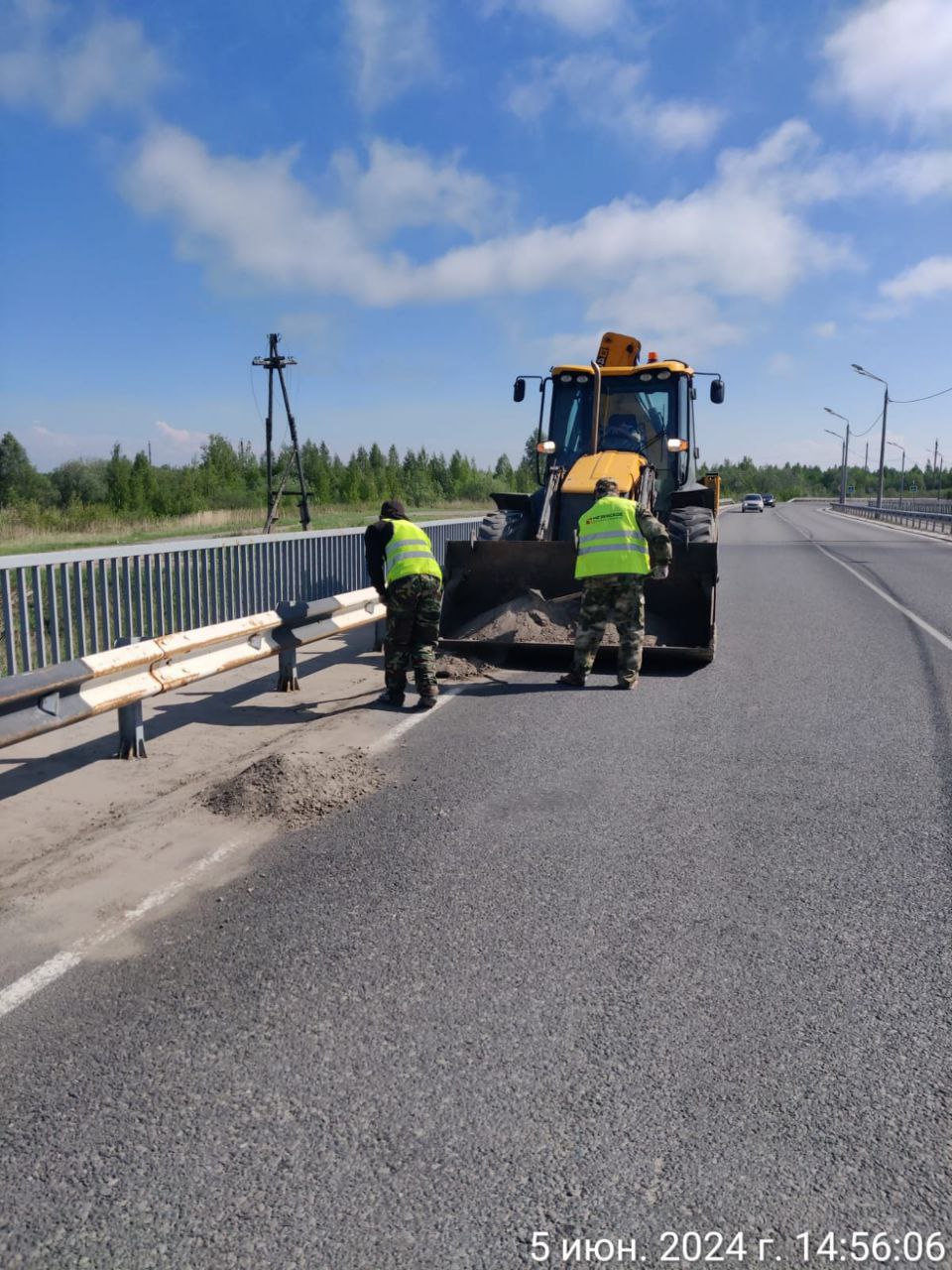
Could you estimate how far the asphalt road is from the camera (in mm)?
2223

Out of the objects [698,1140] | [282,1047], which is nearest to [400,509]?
[282,1047]

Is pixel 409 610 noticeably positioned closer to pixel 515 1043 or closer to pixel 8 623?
pixel 8 623

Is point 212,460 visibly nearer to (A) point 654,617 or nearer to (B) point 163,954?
(A) point 654,617

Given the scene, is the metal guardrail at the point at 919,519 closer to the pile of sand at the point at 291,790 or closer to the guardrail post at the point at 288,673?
the guardrail post at the point at 288,673

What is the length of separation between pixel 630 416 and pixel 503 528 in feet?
8.03

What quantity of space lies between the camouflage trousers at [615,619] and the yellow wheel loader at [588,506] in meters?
0.54

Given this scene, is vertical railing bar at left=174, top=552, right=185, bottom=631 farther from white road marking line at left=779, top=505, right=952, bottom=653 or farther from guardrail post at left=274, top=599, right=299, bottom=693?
white road marking line at left=779, top=505, right=952, bottom=653

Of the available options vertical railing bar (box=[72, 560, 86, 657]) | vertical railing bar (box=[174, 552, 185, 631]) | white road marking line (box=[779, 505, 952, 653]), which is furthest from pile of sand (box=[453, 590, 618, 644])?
white road marking line (box=[779, 505, 952, 653])

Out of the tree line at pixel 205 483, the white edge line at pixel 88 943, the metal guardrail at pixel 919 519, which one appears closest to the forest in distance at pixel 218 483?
the tree line at pixel 205 483

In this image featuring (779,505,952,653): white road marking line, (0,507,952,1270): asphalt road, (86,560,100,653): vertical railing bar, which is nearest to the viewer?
(0,507,952,1270): asphalt road

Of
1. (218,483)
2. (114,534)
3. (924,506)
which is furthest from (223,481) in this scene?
(924,506)

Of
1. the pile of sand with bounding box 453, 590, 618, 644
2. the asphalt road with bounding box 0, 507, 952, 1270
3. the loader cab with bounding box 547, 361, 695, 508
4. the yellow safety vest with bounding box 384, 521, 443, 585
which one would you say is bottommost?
the asphalt road with bounding box 0, 507, 952, 1270

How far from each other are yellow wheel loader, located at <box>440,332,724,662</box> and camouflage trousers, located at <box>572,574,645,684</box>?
54 cm

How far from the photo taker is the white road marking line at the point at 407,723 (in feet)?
21.0
